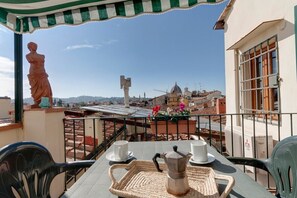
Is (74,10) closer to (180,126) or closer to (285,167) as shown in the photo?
(285,167)

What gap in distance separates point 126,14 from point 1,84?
1.70m

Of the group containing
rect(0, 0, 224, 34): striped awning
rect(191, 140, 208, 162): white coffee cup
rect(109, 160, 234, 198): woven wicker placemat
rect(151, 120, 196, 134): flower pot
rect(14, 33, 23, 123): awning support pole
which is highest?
rect(0, 0, 224, 34): striped awning

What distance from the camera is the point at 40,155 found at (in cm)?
102

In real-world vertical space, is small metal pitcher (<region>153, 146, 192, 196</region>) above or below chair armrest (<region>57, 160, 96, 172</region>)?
above

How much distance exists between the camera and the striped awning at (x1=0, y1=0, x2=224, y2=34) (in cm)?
144

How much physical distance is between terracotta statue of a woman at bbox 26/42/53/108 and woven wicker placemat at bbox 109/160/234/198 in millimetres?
1773

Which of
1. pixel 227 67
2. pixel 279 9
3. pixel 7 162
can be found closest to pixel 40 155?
pixel 7 162

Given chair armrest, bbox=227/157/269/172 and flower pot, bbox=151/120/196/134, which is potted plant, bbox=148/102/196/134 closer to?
flower pot, bbox=151/120/196/134

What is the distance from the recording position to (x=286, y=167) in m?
1.03

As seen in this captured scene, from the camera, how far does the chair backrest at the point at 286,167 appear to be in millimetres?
985

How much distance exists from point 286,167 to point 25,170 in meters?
1.39

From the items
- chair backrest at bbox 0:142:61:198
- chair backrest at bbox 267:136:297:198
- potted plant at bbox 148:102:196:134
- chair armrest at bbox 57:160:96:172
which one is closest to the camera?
chair backrest at bbox 0:142:61:198

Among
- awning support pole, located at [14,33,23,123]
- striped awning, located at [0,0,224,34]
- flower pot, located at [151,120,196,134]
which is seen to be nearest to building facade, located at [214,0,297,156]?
flower pot, located at [151,120,196,134]

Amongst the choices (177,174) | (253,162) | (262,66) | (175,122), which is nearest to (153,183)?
(177,174)
